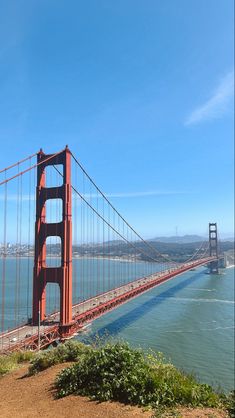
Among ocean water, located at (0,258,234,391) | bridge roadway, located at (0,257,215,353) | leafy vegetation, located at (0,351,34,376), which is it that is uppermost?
leafy vegetation, located at (0,351,34,376)

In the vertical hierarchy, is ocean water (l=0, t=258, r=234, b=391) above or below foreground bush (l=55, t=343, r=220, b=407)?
below

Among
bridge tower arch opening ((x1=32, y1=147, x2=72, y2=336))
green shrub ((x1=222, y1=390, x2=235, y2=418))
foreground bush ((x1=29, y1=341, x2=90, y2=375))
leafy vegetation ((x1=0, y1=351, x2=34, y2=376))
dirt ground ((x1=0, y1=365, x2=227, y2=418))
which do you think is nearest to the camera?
green shrub ((x1=222, y1=390, x2=235, y2=418))

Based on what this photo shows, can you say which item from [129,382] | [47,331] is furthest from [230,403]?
[47,331]

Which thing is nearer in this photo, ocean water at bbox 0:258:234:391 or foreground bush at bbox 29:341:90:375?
foreground bush at bbox 29:341:90:375

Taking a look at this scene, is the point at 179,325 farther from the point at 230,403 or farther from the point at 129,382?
the point at 230,403

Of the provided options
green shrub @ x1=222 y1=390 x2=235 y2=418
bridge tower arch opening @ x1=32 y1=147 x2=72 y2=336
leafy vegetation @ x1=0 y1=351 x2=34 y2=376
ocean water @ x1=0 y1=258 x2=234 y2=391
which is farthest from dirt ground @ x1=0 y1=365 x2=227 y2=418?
bridge tower arch opening @ x1=32 y1=147 x2=72 y2=336

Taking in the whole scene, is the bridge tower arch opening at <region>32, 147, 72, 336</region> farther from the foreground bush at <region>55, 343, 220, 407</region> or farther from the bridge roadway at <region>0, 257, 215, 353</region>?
the foreground bush at <region>55, 343, 220, 407</region>

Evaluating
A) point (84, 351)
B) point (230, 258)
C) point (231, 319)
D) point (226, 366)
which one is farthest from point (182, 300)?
point (230, 258)
